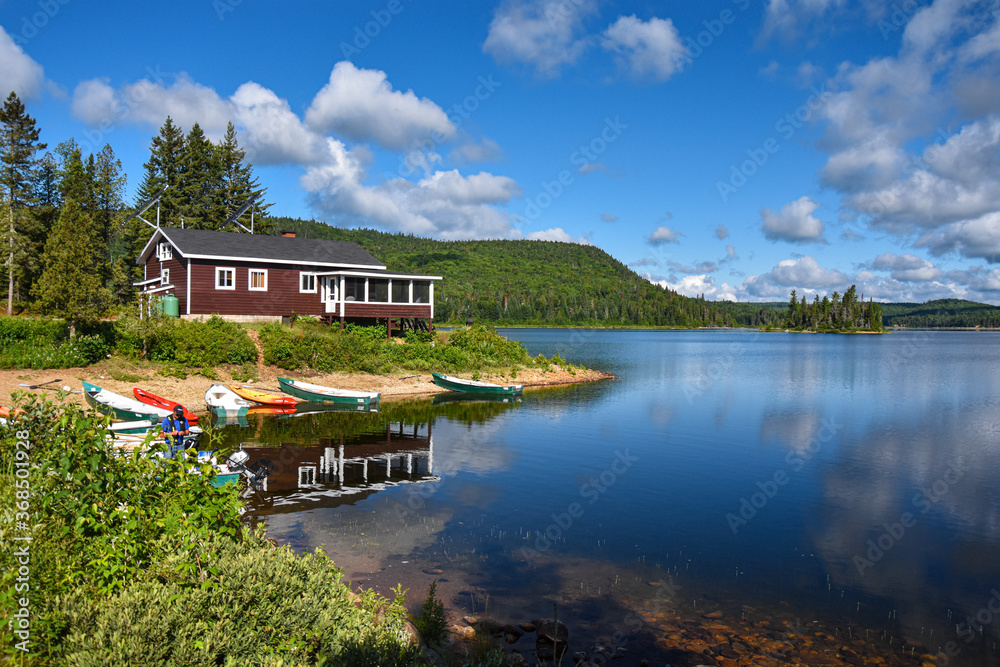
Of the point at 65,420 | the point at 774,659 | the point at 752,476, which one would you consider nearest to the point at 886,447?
the point at 752,476

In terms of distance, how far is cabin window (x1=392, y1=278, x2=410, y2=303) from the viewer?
46844 mm

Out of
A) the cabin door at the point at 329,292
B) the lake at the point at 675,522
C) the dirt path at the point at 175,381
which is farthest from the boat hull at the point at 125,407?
the cabin door at the point at 329,292

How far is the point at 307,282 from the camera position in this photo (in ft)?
149

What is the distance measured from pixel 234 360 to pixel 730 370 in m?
45.9

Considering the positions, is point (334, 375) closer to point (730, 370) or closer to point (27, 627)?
point (27, 627)

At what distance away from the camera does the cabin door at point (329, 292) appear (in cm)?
4475

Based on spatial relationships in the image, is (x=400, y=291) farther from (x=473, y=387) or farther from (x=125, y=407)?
(x=125, y=407)

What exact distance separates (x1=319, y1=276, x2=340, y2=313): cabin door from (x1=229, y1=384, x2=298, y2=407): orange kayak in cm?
1370

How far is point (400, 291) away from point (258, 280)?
32.7ft

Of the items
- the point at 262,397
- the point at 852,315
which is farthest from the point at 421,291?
the point at 852,315

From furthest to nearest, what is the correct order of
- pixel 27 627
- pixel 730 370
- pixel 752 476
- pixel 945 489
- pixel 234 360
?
pixel 730 370, pixel 234 360, pixel 752 476, pixel 945 489, pixel 27 627

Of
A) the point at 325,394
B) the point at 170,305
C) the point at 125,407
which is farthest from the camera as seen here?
the point at 170,305

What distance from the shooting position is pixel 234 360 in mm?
36125

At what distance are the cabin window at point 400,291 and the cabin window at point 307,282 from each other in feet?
18.8
